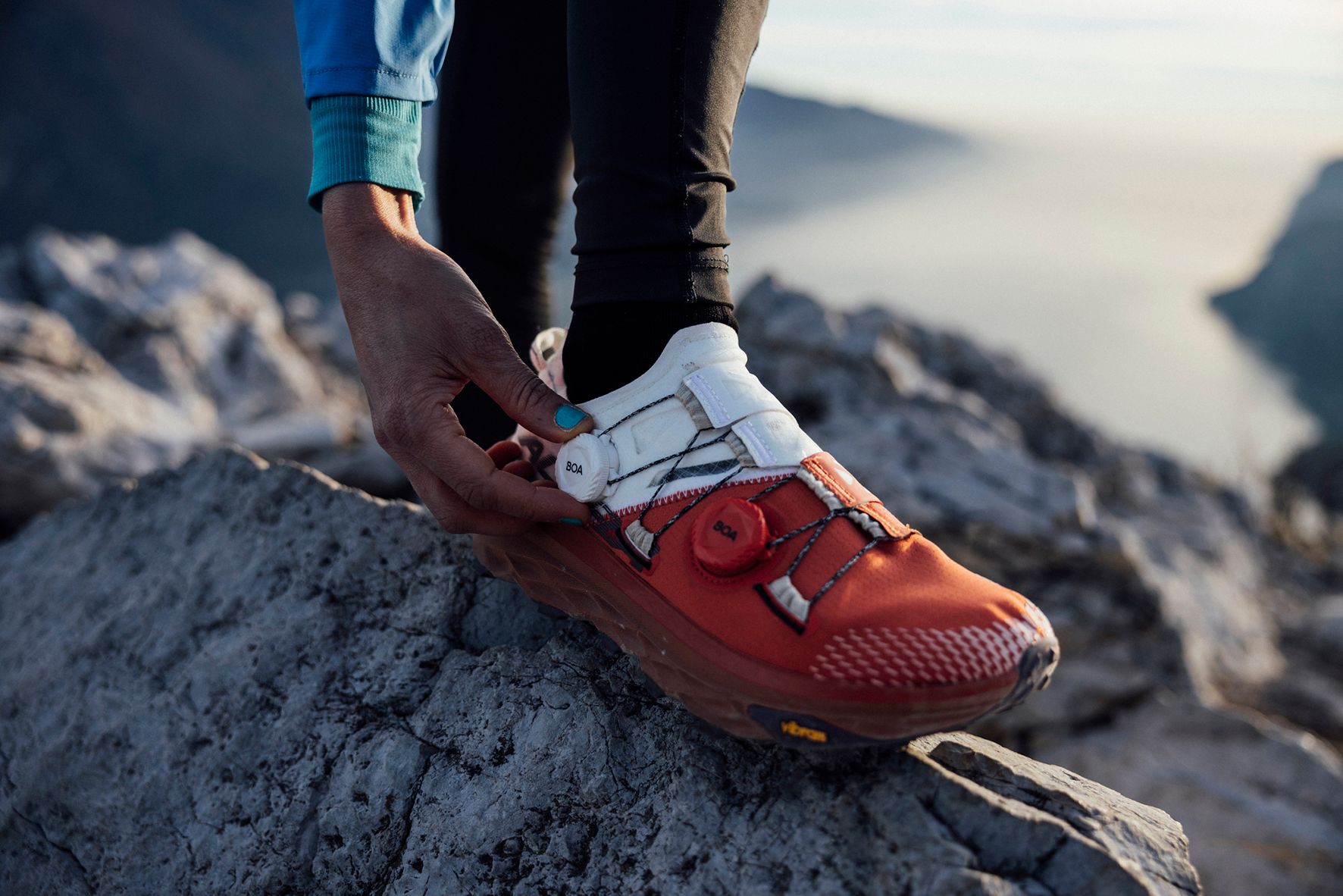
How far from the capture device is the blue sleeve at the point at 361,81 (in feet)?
3.60

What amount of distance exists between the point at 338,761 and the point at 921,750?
880 mm

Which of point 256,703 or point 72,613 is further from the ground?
point 256,703

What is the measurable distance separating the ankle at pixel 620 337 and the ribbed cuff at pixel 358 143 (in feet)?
1.09

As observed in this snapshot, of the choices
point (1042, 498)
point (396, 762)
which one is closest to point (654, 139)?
point (396, 762)

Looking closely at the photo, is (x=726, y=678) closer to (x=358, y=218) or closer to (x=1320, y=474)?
(x=358, y=218)

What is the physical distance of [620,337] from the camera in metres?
1.16

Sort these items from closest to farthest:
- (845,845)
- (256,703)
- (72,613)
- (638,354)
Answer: (845,845), (638,354), (256,703), (72,613)

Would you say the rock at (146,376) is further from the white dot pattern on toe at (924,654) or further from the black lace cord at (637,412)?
the white dot pattern on toe at (924,654)

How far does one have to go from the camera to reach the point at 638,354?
3.83ft

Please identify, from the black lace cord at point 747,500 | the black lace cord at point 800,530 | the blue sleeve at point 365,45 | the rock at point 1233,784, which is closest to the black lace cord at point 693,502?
the black lace cord at point 747,500

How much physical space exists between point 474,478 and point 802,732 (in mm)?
538

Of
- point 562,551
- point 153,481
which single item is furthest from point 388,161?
point 153,481

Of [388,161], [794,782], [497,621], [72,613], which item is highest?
[388,161]

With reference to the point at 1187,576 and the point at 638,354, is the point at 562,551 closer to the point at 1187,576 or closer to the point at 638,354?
the point at 638,354
